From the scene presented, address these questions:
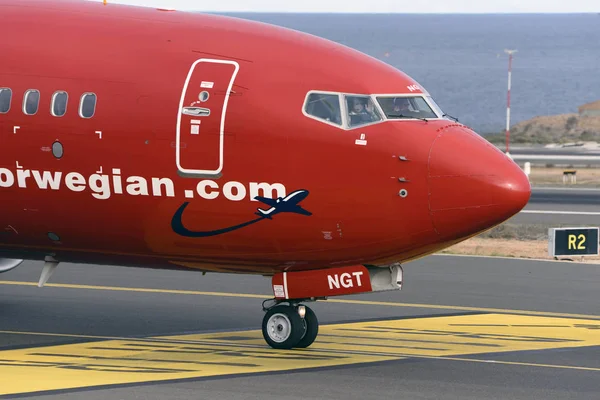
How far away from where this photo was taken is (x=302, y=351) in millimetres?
19609

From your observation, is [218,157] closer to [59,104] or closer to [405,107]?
[59,104]

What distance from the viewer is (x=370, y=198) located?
58.9 feet

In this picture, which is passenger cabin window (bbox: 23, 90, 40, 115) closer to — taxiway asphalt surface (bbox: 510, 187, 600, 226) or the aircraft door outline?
the aircraft door outline

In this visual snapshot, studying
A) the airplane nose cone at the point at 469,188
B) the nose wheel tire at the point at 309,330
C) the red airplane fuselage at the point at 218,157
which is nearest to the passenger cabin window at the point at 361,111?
the red airplane fuselage at the point at 218,157

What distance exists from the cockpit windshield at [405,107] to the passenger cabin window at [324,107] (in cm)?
69

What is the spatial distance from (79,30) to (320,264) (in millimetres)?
5630

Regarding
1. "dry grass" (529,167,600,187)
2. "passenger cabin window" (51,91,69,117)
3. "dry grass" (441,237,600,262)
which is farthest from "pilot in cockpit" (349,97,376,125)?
"dry grass" (529,167,600,187)

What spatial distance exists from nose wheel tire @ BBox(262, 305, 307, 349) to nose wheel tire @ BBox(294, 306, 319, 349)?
13 cm

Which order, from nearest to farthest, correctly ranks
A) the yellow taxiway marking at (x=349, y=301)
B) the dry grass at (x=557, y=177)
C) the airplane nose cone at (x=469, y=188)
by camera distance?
the airplane nose cone at (x=469, y=188)
the yellow taxiway marking at (x=349, y=301)
the dry grass at (x=557, y=177)

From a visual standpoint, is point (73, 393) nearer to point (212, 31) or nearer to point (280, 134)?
point (280, 134)

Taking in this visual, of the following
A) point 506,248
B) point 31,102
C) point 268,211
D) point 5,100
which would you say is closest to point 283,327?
point 268,211

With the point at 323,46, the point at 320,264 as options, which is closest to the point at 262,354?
the point at 320,264

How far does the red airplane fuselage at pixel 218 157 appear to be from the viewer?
58.7 feet

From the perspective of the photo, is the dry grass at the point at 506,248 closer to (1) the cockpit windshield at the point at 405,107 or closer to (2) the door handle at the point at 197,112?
(1) the cockpit windshield at the point at 405,107
